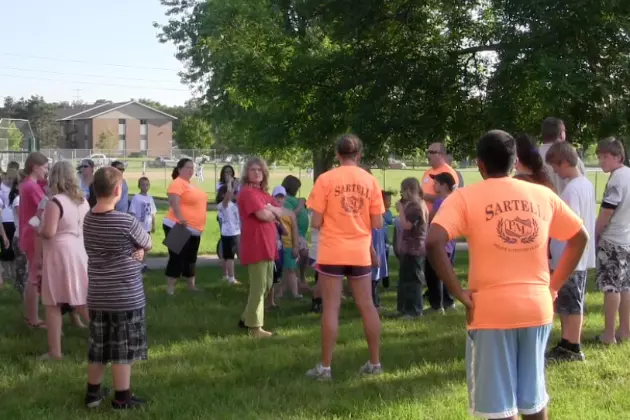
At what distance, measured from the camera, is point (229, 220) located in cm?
1084

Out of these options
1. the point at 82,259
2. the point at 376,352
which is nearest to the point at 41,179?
the point at 82,259

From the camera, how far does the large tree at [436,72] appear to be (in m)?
11.0

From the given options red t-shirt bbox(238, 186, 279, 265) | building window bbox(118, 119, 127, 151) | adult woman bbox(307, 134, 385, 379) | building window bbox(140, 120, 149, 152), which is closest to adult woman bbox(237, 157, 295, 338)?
red t-shirt bbox(238, 186, 279, 265)

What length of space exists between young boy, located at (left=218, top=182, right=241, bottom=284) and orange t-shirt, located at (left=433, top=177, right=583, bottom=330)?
7566 mm

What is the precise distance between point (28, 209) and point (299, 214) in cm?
363

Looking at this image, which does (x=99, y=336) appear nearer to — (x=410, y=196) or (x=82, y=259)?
(x=82, y=259)

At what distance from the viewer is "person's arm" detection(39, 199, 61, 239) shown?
238 inches

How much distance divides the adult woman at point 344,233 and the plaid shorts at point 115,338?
4.76 ft

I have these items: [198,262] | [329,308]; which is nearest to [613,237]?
[329,308]

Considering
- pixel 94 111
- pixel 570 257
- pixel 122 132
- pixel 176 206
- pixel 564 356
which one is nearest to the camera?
pixel 570 257

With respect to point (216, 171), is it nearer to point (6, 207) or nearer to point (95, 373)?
point (6, 207)

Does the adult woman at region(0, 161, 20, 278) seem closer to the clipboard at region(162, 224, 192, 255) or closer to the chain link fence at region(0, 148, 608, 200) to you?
the clipboard at region(162, 224, 192, 255)

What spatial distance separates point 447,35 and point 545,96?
145 inches

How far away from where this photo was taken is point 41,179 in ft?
24.5
